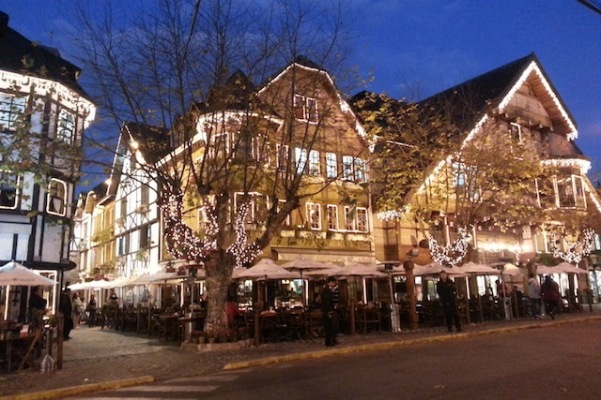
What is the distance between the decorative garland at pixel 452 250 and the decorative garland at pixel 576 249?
9.69 metres

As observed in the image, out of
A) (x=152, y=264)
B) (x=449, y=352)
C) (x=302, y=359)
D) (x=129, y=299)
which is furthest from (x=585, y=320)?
(x=129, y=299)

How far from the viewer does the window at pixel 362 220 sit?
93.8ft

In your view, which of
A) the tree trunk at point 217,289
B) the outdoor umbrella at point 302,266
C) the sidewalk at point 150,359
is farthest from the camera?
the outdoor umbrella at point 302,266

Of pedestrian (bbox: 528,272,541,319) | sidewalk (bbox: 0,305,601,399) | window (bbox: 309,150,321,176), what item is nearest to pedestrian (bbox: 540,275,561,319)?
pedestrian (bbox: 528,272,541,319)

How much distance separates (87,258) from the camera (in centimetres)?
4422

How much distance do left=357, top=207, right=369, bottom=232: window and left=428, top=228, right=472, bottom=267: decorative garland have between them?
3946 mm

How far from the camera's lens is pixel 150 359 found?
13.5m

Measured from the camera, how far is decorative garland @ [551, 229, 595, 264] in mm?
32781

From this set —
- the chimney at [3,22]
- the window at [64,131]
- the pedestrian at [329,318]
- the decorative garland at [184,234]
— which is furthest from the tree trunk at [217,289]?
the chimney at [3,22]

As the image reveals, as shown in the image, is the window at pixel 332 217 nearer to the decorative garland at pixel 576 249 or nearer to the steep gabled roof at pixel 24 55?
the steep gabled roof at pixel 24 55

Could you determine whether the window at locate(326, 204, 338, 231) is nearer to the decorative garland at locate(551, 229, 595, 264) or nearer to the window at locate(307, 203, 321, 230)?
the window at locate(307, 203, 321, 230)

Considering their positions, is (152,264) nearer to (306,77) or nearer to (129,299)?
(129,299)

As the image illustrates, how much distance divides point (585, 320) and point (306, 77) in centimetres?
1551

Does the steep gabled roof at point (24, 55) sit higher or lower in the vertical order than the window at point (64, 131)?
higher
